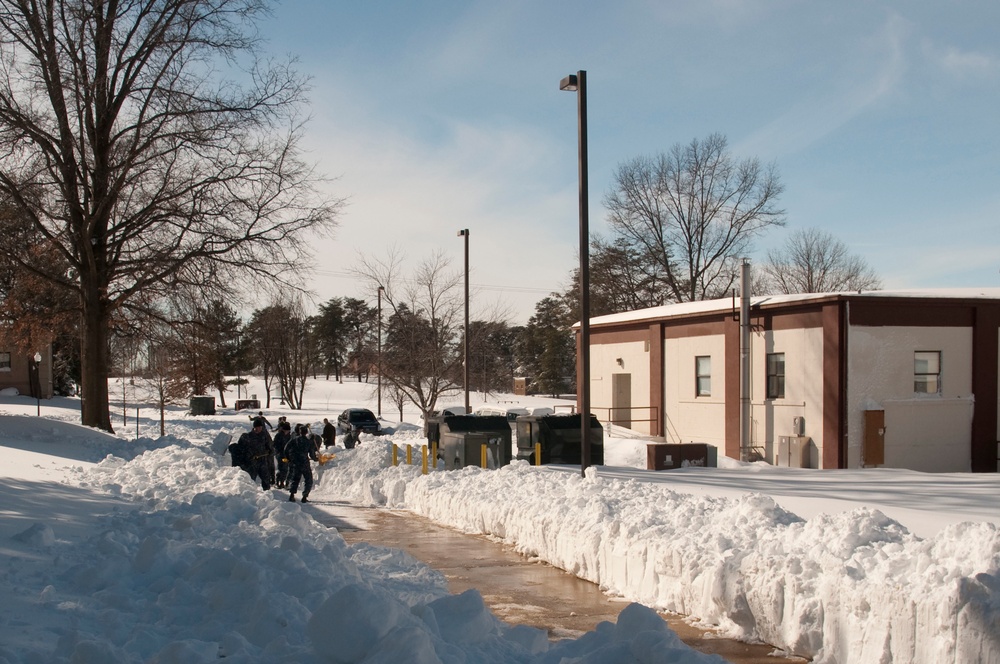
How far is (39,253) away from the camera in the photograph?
25328 mm

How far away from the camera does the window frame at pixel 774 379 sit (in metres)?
24.8

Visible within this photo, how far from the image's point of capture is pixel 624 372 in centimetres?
3250

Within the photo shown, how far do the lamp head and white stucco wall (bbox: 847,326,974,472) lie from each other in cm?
1123

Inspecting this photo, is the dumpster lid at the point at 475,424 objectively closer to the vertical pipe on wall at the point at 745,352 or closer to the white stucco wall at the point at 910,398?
the vertical pipe on wall at the point at 745,352

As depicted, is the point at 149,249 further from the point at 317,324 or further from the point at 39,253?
the point at 317,324

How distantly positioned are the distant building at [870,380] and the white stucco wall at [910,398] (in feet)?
0.09

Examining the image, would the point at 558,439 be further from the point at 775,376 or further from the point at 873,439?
the point at 873,439

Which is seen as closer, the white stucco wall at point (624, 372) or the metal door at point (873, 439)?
the metal door at point (873, 439)

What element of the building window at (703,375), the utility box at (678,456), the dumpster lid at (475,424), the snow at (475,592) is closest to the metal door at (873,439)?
the utility box at (678,456)

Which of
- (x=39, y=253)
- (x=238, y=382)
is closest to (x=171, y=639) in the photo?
(x=39, y=253)

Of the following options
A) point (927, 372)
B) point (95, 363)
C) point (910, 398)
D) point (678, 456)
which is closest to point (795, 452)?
point (910, 398)

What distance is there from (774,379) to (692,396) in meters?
4.04

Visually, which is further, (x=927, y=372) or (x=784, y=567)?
(x=927, y=372)

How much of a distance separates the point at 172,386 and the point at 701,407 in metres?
22.8
